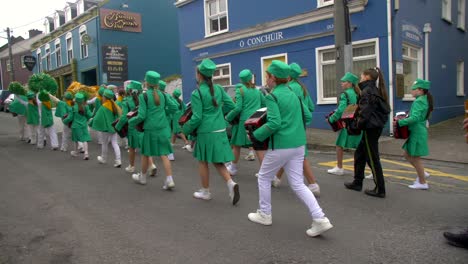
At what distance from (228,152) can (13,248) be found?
2626 mm

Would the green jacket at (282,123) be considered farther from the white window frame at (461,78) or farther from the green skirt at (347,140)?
the white window frame at (461,78)

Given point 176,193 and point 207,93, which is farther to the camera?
point 176,193

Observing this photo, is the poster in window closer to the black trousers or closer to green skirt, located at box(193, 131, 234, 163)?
green skirt, located at box(193, 131, 234, 163)

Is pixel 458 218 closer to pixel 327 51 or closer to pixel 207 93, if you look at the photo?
pixel 207 93

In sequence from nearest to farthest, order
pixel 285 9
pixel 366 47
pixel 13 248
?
1. pixel 13 248
2. pixel 366 47
3. pixel 285 9

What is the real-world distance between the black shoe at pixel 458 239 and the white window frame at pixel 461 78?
1609cm

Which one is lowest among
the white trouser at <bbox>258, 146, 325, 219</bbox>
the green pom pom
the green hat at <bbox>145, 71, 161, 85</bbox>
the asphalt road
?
the asphalt road

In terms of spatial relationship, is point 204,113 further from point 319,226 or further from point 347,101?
point 347,101

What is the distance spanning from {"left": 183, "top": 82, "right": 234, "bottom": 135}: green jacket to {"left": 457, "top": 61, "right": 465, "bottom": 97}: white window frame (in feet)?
52.6

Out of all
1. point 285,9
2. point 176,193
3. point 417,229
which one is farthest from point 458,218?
point 285,9

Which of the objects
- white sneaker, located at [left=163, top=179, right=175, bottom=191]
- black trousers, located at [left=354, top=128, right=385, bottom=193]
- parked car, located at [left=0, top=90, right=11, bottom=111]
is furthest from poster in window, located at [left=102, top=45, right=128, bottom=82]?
black trousers, located at [left=354, top=128, right=385, bottom=193]

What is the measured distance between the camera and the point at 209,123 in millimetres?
5203

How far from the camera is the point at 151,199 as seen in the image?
5715mm

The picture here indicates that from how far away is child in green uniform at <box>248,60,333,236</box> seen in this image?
159 inches
